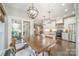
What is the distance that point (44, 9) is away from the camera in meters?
2.42

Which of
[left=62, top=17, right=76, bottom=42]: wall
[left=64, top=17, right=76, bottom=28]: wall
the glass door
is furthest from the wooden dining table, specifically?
[left=64, top=17, right=76, bottom=28]: wall

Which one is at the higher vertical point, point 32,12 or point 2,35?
point 32,12

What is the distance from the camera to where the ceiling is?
2.41 meters

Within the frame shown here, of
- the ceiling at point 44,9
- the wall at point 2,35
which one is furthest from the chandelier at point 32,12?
the wall at point 2,35

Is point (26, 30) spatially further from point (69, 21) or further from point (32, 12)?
point (69, 21)

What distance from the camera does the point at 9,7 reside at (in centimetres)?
241

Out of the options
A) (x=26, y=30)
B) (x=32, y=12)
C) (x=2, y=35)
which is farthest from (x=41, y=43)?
(x=2, y=35)

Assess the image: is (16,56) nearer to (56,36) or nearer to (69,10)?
(56,36)

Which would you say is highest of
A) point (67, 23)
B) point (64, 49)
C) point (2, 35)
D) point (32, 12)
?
point (32, 12)

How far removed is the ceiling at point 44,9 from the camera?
2412 mm

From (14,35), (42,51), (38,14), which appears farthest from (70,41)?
(14,35)

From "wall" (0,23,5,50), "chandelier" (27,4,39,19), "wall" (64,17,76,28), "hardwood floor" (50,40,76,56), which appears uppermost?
"chandelier" (27,4,39,19)

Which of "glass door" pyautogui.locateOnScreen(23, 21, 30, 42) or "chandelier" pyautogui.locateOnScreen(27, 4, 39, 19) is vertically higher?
"chandelier" pyautogui.locateOnScreen(27, 4, 39, 19)

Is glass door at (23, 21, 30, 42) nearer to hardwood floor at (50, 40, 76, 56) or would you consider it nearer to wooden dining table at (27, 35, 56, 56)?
→ wooden dining table at (27, 35, 56, 56)
